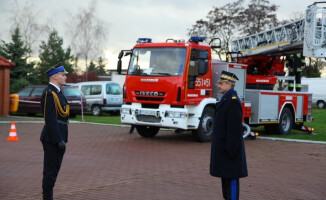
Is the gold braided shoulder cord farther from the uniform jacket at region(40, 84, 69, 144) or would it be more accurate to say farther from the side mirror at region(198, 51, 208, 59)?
the side mirror at region(198, 51, 208, 59)

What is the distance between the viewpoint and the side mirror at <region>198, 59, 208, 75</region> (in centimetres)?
1462

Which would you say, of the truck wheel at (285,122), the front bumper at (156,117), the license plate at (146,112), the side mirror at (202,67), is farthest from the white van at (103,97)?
the side mirror at (202,67)

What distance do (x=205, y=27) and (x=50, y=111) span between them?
4199 centimetres

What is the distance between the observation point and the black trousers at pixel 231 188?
6031 millimetres

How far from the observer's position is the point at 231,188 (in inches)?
238

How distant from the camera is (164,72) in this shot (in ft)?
→ 47.8

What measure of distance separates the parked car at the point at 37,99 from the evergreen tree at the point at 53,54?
2961cm

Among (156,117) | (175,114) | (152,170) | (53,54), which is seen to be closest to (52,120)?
(152,170)

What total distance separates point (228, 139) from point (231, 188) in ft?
2.12

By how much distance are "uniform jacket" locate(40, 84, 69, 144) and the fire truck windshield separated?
26.7ft

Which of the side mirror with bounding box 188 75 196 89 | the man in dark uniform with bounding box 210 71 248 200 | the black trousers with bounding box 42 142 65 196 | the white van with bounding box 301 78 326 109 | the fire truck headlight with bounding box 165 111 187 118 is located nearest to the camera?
the man in dark uniform with bounding box 210 71 248 200

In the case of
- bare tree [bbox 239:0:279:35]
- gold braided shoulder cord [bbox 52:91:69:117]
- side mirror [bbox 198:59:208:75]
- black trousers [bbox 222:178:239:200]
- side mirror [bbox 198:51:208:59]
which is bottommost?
black trousers [bbox 222:178:239:200]

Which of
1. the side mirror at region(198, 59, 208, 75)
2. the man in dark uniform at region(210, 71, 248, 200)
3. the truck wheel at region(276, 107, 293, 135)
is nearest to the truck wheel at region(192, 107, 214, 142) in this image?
the side mirror at region(198, 59, 208, 75)

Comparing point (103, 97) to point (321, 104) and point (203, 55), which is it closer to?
point (203, 55)
